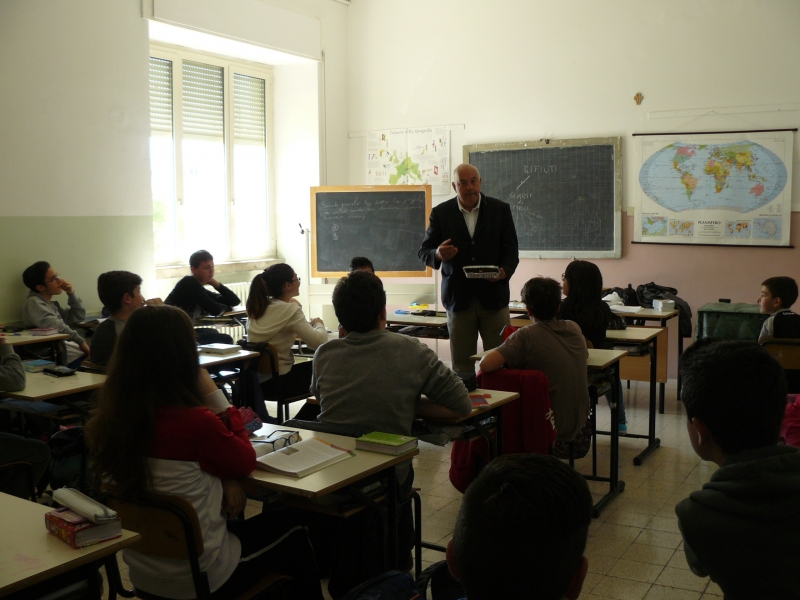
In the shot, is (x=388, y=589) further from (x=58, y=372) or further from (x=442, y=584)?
(x=58, y=372)

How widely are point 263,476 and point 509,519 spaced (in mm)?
1332

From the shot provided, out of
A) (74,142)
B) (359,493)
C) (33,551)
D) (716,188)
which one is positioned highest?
(74,142)

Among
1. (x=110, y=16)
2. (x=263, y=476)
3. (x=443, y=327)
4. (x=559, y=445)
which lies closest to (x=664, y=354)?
(x=443, y=327)

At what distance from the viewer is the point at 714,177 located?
650cm

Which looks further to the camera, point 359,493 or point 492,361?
point 492,361

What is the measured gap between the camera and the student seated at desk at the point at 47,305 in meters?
5.52

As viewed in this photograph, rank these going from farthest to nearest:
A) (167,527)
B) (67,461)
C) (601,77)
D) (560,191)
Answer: (560,191), (601,77), (67,461), (167,527)

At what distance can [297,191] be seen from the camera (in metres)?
8.44

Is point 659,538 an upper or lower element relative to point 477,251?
lower

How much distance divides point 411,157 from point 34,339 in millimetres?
4355

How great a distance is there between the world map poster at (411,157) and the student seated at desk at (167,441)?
6.10m

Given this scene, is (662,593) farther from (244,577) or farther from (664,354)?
(664,354)

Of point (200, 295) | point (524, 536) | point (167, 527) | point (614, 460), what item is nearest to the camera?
point (524, 536)

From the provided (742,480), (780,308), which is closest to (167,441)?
(742,480)
